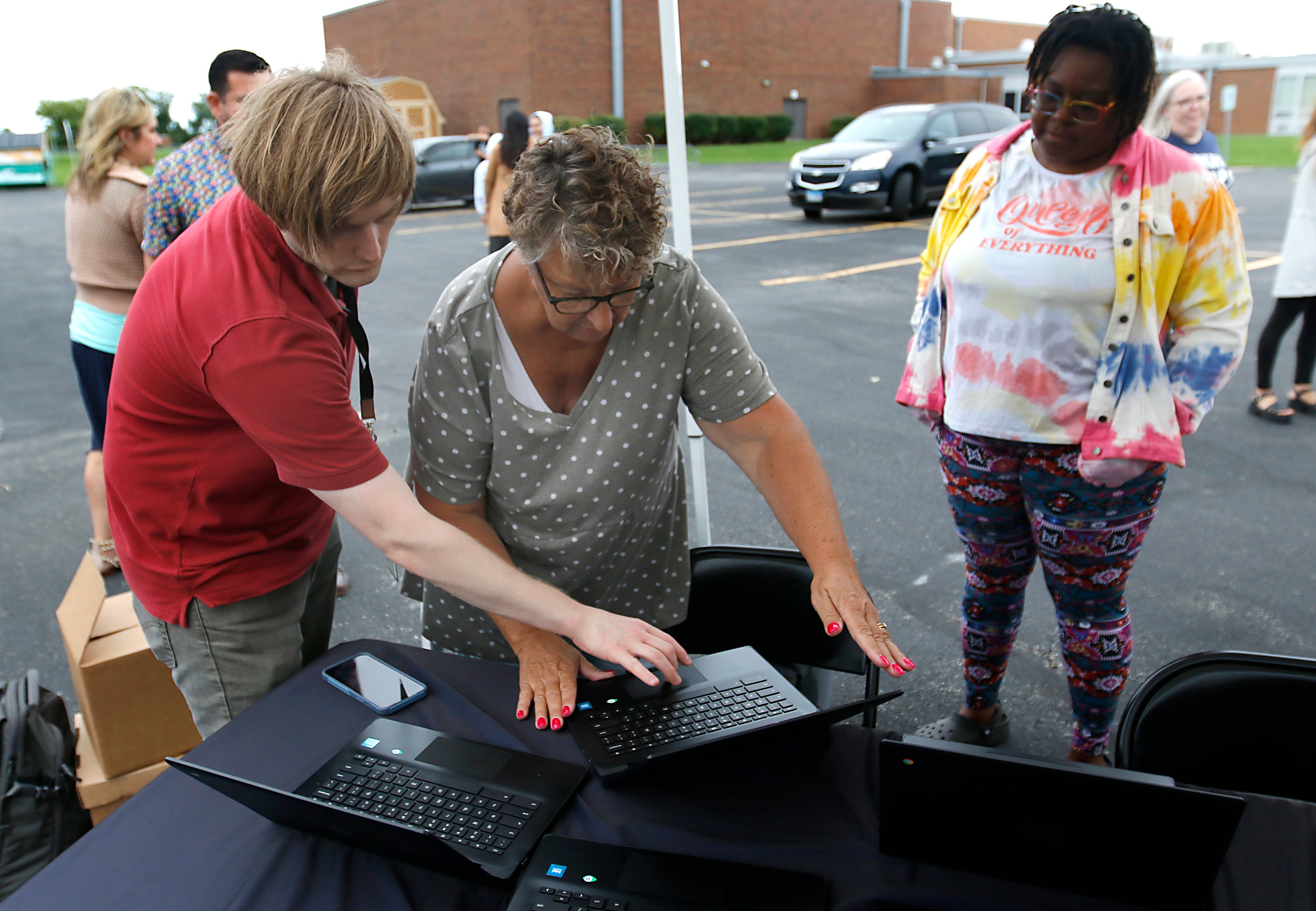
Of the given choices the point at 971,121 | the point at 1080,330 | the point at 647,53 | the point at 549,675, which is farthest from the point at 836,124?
the point at 549,675

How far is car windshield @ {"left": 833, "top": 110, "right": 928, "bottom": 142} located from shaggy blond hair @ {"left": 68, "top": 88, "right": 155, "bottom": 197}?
1007 centimetres

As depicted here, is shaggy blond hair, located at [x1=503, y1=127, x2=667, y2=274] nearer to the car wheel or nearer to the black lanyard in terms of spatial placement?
the black lanyard

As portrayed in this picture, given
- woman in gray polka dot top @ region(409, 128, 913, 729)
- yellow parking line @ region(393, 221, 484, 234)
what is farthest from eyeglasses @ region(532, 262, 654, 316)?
yellow parking line @ region(393, 221, 484, 234)

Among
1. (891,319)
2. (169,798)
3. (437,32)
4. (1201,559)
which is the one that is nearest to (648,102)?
(437,32)

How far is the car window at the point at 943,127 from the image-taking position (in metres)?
11.4

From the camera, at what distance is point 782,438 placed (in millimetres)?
1575

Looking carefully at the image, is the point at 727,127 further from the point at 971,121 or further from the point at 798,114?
the point at 971,121

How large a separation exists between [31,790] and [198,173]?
5.85ft

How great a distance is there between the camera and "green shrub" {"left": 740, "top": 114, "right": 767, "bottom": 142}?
29453mm

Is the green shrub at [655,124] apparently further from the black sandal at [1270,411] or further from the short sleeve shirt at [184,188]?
the short sleeve shirt at [184,188]

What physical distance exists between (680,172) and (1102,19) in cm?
94

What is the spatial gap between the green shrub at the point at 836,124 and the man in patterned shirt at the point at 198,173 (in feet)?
104

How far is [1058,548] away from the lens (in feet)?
6.18

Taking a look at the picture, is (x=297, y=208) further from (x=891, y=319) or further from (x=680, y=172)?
(x=891, y=319)
